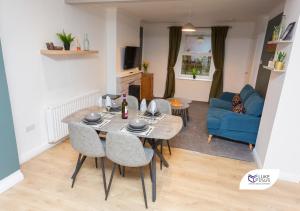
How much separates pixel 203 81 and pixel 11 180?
18.1ft

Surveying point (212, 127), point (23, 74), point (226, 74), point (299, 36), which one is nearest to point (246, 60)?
point (226, 74)

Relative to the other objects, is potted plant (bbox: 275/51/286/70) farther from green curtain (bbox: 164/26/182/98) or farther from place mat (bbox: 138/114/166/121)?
green curtain (bbox: 164/26/182/98)

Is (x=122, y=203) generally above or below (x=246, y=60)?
below

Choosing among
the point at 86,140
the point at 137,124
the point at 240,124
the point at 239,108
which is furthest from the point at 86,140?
the point at 239,108

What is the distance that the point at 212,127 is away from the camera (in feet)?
11.3

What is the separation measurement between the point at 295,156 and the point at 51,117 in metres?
3.45

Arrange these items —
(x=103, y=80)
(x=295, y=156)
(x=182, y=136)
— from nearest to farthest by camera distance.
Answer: (x=295, y=156) < (x=182, y=136) < (x=103, y=80)

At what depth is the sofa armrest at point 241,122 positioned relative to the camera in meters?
3.16

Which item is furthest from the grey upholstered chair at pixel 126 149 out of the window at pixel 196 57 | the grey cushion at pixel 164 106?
the window at pixel 196 57

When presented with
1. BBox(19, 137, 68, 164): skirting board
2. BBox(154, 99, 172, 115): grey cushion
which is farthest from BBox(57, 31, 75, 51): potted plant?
BBox(154, 99, 172, 115): grey cushion

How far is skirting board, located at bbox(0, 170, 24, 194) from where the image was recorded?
2144 millimetres

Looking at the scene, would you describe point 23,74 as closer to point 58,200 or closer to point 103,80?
point 58,200

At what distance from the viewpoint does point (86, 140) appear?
1990 millimetres

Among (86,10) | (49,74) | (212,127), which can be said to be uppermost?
(86,10)
